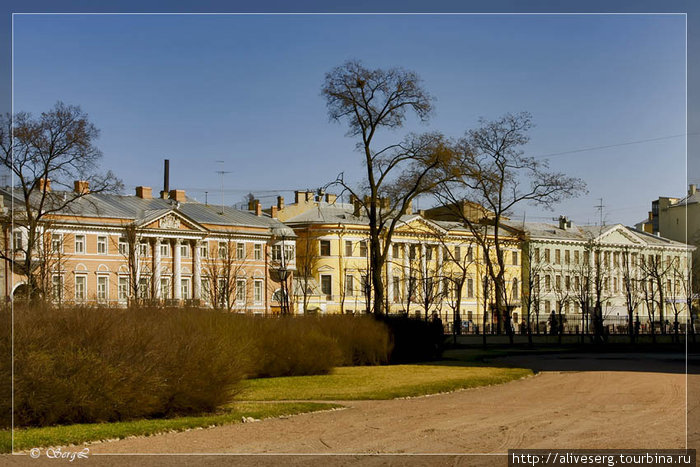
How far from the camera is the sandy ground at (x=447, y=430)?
495 inches

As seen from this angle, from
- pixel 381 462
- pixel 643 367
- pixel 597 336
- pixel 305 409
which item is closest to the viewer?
pixel 381 462

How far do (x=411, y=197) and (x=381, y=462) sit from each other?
24.1 m

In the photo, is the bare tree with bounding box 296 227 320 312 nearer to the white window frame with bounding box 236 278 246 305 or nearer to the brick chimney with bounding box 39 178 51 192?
the white window frame with bounding box 236 278 246 305

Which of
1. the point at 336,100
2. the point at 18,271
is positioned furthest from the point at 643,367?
the point at 18,271

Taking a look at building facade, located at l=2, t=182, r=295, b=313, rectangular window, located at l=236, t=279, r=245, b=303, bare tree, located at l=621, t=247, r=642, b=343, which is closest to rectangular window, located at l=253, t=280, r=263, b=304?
building facade, located at l=2, t=182, r=295, b=313

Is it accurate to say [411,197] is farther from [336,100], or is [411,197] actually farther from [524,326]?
[524,326]

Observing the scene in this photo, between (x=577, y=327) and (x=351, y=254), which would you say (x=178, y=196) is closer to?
(x=351, y=254)

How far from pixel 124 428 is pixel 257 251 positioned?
196ft

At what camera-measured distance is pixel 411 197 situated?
3591 centimetres

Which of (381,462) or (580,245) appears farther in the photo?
(580,245)

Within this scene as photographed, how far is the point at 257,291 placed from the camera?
7331cm

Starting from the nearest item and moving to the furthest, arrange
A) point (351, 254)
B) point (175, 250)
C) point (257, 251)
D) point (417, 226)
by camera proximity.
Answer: point (175, 250)
point (257, 251)
point (417, 226)
point (351, 254)

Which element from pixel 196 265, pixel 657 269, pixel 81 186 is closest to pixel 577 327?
pixel 657 269

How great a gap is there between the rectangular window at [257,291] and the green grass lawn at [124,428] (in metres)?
54.8
